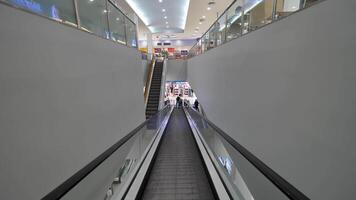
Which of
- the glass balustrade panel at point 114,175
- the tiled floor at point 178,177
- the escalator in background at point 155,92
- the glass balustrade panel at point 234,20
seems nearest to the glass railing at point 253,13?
the glass balustrade panel at point 234,20

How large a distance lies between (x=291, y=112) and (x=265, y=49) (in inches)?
45.3

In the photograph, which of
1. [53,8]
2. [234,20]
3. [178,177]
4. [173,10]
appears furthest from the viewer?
[173,10]

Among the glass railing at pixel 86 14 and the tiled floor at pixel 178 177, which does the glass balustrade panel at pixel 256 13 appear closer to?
the tiled floor at pixel 178 177

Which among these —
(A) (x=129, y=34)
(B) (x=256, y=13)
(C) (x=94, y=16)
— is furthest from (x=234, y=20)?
(C) (x=94, y=16)

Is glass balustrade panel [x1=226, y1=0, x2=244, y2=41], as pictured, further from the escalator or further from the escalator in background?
the escalator in background

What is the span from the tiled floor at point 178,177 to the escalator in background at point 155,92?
5.42 m

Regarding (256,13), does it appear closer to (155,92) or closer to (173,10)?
(155,92)

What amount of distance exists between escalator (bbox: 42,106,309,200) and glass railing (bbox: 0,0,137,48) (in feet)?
5.93

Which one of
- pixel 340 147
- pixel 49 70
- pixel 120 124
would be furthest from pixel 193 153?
pixel 49 70

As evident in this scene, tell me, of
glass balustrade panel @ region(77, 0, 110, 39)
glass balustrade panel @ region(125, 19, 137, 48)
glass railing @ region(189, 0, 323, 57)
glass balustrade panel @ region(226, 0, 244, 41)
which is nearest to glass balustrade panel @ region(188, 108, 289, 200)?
glass railing @ region(189, 0, 323, 57)

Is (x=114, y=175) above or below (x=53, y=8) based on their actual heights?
below

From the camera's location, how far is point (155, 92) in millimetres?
10867

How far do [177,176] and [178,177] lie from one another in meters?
0.04

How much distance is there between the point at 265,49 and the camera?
8.71 ft
